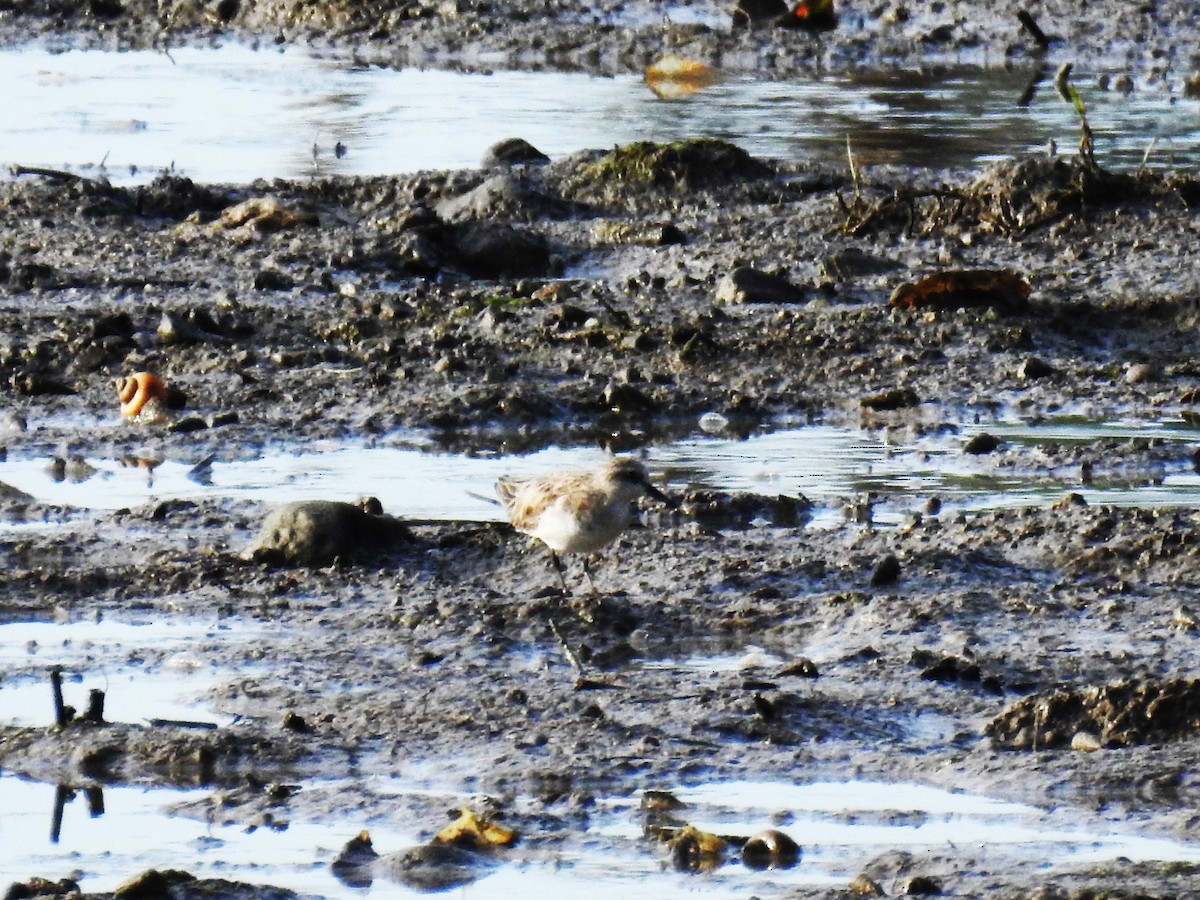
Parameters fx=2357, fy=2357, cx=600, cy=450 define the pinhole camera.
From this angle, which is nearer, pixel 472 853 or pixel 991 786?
pixel 472 853

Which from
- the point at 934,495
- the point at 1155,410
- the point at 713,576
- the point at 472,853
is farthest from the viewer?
the point at 1155,410

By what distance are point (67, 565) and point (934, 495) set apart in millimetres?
2351

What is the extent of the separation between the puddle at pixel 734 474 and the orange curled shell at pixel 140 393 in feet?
1.59

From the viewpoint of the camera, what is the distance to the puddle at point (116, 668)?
16.1 feet

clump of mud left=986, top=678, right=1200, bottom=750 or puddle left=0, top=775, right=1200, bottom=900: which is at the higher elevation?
clump of mud left=986, top=678, right=1200, bottom=750

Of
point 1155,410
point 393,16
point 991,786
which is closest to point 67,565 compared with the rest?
point 991,786

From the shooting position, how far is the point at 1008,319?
27.8 ft

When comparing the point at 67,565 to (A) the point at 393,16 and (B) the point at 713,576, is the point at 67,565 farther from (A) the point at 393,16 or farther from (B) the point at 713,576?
(A) the point at 393,16

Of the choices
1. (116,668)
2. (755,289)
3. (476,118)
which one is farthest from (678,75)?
(116,668)

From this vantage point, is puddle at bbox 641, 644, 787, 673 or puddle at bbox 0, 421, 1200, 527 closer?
puddle at bbox 641, 644, 787, 673

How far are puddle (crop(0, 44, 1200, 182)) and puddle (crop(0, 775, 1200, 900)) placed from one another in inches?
294

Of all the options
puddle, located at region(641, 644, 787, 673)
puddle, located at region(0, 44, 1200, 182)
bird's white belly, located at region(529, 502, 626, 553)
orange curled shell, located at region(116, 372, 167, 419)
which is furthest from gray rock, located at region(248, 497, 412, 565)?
puddle, located at region(0, 44, 1200, 182)

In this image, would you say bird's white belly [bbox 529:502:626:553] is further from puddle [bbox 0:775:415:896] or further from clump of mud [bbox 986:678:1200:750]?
puddle [bbox 0:775:415:896]

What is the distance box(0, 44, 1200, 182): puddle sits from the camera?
1217 centimetres
